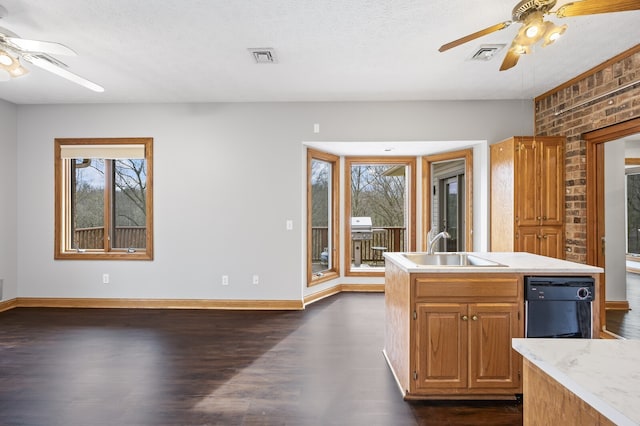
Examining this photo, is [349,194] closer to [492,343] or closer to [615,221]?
[615,221]

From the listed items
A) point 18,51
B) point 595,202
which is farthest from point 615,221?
point 18,51

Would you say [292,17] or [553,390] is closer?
[553,390]

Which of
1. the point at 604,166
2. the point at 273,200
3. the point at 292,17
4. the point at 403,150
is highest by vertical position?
the point at 292,17

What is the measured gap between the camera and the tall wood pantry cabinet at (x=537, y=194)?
159 inches

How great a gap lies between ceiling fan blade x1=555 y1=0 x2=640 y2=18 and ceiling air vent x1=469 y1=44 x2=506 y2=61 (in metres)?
1.25

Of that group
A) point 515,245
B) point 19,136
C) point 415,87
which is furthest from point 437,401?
point 19,136

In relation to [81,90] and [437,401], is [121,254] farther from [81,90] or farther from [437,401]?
[437,401]

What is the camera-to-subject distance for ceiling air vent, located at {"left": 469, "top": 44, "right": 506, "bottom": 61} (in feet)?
10.4

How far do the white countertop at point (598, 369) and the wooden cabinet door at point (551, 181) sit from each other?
3.35m

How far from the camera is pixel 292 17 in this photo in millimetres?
2674

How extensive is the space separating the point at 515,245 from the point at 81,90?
526 centimetres

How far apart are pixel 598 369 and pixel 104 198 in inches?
217

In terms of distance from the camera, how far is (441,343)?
2465mm

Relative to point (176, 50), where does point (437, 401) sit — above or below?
below
